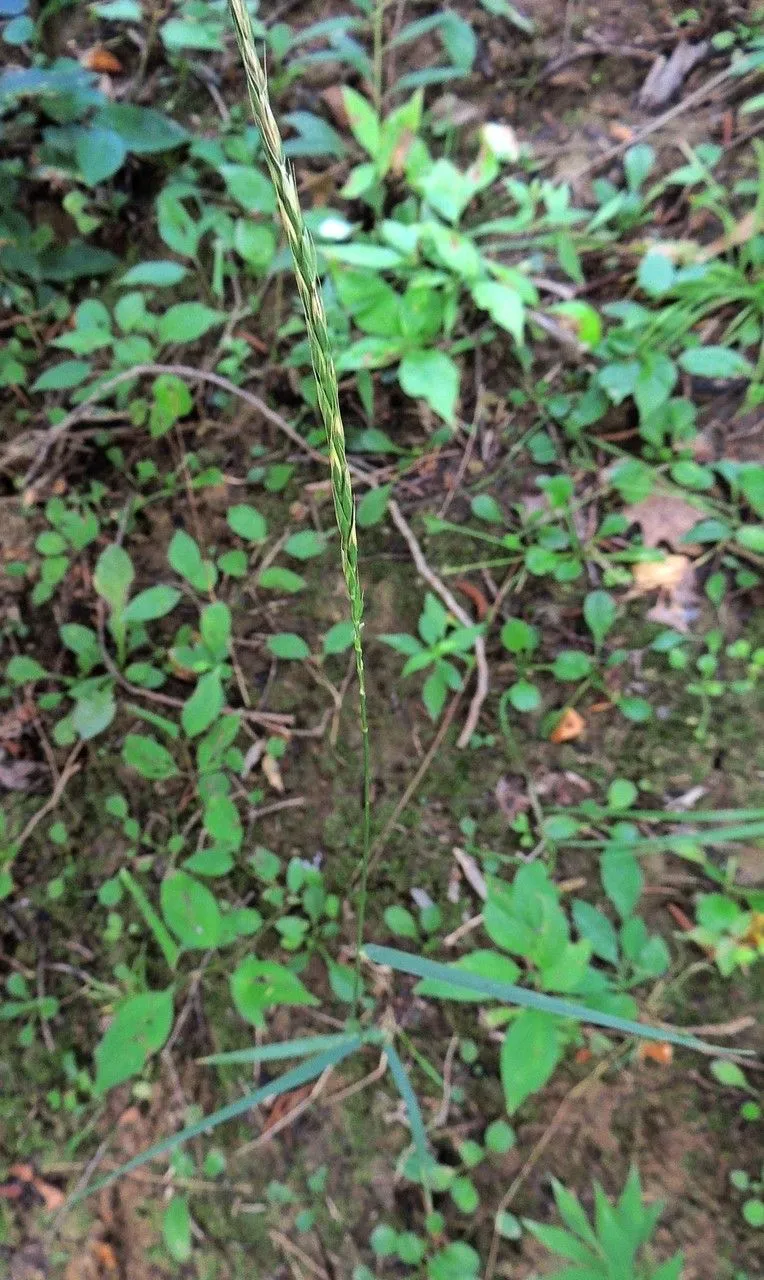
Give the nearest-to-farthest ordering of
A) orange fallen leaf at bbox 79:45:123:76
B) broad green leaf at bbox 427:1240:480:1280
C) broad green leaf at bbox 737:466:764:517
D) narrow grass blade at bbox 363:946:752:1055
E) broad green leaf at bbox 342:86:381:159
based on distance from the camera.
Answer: narrow grass blade at bbox 363:946:752:1055
broad green leaf at bbox 427:1240:480:1280
broad green leaf at bbox 737:466:764:517
broad green leaf at bbox 342:86:381:159
orange fallen leaf at bbox 79:45:123:76

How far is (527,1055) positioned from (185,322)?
4.96 feet

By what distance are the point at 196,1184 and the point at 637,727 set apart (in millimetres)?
1129

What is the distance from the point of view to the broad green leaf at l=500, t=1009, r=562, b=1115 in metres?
1.12

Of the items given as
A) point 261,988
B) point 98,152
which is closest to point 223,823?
point 261,988

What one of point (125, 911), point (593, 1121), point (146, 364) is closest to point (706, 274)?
point (146, 364)

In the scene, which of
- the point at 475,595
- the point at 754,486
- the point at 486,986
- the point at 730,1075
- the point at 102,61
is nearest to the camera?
the point at 486,986

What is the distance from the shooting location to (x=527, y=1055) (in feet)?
3.71

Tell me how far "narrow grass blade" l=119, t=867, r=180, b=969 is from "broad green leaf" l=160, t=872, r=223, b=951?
0.08 feet

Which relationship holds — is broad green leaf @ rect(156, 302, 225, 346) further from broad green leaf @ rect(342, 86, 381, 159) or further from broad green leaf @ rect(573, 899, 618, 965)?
broad green leaf @ rect(573, 899, 618, 965)

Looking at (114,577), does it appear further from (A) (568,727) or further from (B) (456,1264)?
(B) (456,1264)

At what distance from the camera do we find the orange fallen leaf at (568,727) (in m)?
1.46

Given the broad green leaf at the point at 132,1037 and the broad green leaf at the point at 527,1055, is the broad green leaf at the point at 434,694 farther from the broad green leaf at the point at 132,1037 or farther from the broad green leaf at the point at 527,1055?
the broad green leaf at the point at 132,1037

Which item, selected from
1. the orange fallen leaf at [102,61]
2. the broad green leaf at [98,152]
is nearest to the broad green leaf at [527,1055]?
the broad green leaf at [98,152]

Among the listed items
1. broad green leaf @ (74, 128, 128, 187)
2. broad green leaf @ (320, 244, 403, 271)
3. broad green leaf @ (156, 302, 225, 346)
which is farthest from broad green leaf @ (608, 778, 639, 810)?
broad green leaf @ (74, 128, 128, 187)
